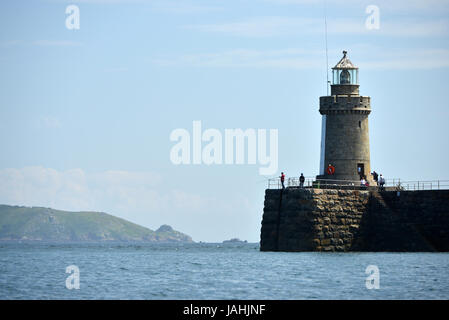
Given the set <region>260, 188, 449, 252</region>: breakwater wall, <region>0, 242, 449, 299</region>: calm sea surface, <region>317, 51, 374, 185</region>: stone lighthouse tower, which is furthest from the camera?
<region>317, 51, 374, 185</region>: stone lighthouse tower

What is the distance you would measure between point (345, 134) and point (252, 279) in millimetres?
24997

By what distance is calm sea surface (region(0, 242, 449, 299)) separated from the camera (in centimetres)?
4391

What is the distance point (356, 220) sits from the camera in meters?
69.8

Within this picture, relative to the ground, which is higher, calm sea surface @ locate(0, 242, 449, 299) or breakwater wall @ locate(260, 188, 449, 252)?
breakwater wall @ locate(260, 188, 449, 252)

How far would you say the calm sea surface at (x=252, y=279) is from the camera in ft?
144

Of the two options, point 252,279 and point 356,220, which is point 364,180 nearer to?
point 356,220

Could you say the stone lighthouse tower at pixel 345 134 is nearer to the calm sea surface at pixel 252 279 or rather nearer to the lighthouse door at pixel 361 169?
the lighthouse door at pixel 361 169

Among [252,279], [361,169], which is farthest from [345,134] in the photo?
[252,279]

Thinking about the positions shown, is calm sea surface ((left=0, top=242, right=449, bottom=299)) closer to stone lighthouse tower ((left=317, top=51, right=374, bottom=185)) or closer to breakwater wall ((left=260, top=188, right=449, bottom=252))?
breakwater wall ((left=260, top=188, right=449, bottom=252))

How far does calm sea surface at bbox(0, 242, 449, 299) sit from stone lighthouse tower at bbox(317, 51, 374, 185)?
8442 millimetres

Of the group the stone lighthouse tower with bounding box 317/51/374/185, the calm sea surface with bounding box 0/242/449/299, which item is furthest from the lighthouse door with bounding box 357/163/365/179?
the calm sea surface with bounding box 0/242/449/299

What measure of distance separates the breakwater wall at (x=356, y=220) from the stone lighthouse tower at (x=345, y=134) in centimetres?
332
